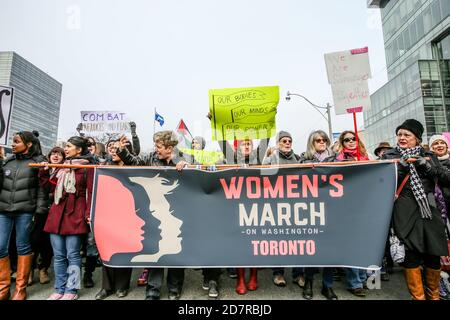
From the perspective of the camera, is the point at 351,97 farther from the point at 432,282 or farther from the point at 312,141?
the point at 432,282

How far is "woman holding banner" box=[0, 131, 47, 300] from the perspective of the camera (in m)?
3.22

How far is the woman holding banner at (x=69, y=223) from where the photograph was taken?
3.19 metres

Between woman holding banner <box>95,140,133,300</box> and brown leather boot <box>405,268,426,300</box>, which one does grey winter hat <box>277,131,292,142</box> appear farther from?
woman holding banner <box>95,140,133,300</box>

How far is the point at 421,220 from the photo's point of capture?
288 cm

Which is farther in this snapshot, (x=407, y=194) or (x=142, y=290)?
(x=142, y=290)

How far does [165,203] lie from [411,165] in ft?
9.38

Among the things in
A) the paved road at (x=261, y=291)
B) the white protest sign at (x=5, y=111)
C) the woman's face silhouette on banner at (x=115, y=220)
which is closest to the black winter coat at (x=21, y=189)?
the white protest sign at (x=5, y=111)

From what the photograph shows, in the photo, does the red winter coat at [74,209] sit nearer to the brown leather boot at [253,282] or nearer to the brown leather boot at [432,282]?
the brown leather boot at [253,282]

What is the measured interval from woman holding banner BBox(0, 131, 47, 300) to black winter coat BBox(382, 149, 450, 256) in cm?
435

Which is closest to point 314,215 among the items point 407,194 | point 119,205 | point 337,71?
point 407,194

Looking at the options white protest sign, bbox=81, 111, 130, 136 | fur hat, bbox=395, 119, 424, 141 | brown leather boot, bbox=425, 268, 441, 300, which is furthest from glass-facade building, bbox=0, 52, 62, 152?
brown leather boot, bbox=425, 268, 441, 300
